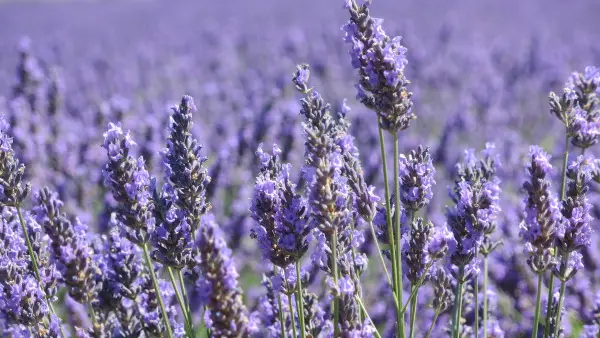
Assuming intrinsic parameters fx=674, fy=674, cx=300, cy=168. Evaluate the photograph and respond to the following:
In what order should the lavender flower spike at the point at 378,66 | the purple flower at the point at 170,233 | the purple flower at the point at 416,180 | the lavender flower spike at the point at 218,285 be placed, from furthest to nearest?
the purple flower at the point at 416,180 < the purple flower at the point at 170,233 < the lavender flower spike at the point at 378,66 < the lavender flower spike at the point at 218,285

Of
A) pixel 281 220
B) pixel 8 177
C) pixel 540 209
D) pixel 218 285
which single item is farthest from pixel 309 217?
pixel 8 177

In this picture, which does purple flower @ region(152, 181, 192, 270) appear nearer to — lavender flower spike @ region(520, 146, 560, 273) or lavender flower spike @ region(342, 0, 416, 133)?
lavender flower spike @ region(342, 0, 416, 133)

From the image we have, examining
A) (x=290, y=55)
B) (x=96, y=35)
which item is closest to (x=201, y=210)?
(x=290, y=55)

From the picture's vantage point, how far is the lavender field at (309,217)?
87.2 inches

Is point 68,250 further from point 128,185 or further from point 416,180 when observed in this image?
point 416,180

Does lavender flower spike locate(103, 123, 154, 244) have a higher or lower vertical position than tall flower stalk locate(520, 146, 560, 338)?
higher

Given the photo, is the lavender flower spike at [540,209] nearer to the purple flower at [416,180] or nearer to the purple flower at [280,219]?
the purple flower at [416,180]

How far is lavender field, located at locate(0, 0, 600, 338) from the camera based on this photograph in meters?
2.21

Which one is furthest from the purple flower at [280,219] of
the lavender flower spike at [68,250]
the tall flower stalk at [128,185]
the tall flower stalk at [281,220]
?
the lavender flower spike at [68,250]

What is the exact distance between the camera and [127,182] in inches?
90.2

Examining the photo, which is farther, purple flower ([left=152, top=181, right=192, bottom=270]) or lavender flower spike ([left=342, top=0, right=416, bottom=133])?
purple flower ([left=152, top=181, right=192, bottom=270])

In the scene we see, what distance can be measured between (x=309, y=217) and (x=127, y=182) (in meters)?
0.63

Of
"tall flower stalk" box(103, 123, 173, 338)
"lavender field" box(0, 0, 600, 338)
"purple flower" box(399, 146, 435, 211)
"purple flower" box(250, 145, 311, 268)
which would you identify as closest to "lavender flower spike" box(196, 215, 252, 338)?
"lavender field" box(0, 0, 600, 338)

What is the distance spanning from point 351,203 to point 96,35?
23655 millimetres
